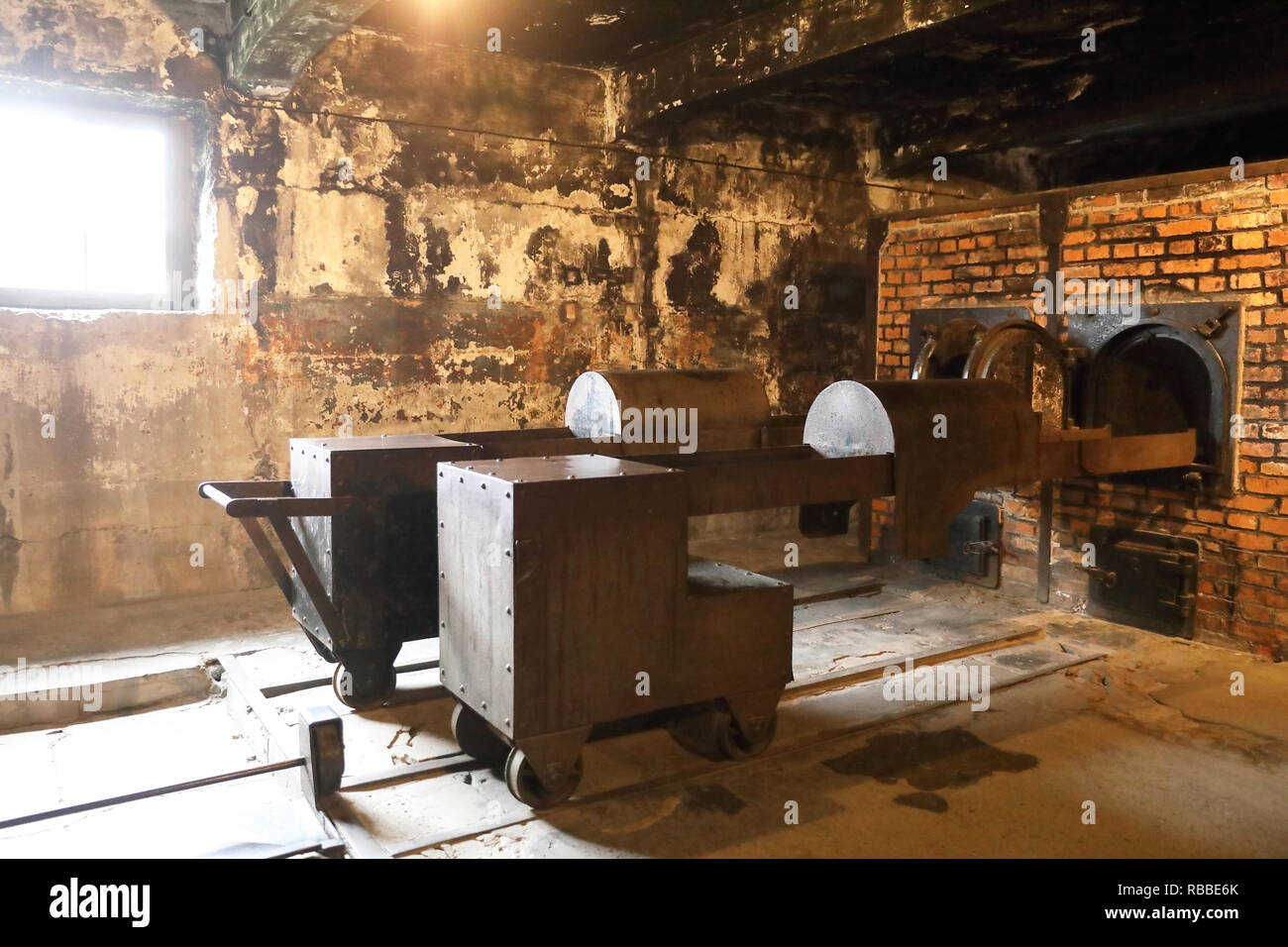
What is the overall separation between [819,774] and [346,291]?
3.29 metres

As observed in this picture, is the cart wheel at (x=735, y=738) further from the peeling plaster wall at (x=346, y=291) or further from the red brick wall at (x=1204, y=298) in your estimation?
the peeling plaster wall at (x=346, y=291)

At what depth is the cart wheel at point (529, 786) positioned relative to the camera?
2494 mm

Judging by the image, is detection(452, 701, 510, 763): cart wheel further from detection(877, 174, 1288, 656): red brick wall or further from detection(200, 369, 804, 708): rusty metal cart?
detection(877, 174, 1288, 656): red brick wall

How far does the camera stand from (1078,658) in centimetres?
380

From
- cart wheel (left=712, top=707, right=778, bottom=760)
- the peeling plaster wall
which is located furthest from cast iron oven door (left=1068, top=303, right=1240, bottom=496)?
cart wheel (left=712, top=707, right=778, bottom=760)

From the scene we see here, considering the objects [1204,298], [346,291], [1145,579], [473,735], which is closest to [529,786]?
[473,735]

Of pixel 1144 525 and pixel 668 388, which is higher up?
pixel 668 388

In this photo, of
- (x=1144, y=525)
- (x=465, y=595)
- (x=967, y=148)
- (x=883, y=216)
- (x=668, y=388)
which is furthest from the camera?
(x=967, y=148)

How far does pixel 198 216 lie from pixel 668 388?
2.51m

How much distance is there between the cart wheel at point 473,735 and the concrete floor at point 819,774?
0.35 ft

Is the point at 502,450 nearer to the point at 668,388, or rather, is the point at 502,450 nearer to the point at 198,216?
the point at 668,388

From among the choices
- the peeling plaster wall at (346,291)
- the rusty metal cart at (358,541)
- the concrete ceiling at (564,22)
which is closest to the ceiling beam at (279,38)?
the peeling plaster wall at (346,291)

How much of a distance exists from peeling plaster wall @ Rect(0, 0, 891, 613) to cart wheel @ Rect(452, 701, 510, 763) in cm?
234

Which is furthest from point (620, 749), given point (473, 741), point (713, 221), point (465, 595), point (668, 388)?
point (713, 221)
